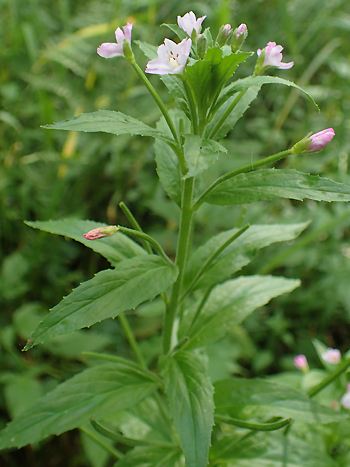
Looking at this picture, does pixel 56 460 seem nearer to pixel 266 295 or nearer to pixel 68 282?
pixel 68 282

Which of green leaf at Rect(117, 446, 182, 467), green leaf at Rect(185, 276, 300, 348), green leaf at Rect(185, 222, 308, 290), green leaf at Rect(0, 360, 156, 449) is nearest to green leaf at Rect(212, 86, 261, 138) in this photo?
green leaf at Rect(185, 222, 308, 290)

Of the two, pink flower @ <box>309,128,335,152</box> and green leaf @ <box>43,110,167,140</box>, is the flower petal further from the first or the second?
pink flower @ <box>309,128,335,152</box>

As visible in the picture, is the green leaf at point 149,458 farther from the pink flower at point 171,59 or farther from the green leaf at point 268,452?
the pink flower at point 171,59

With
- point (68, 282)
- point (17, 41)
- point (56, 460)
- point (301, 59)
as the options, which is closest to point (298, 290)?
point (68, 282)

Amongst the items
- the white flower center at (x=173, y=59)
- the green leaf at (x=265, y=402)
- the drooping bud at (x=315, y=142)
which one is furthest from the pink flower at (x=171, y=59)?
the green leaf at (x=265, y=402)

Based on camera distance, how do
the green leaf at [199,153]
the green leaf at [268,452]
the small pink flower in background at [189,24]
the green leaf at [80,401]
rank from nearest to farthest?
1. the green leaf at [199,153]
2. the small pink flower in background at [189,24]
3. the green leaf at [80,401]
4. the green leaf at [268,452]

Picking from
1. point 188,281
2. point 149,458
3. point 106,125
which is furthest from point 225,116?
point 149,458

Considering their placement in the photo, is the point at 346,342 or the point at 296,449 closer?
the point at 296,449

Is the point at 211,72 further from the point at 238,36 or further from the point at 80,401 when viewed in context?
the point at 80,401
